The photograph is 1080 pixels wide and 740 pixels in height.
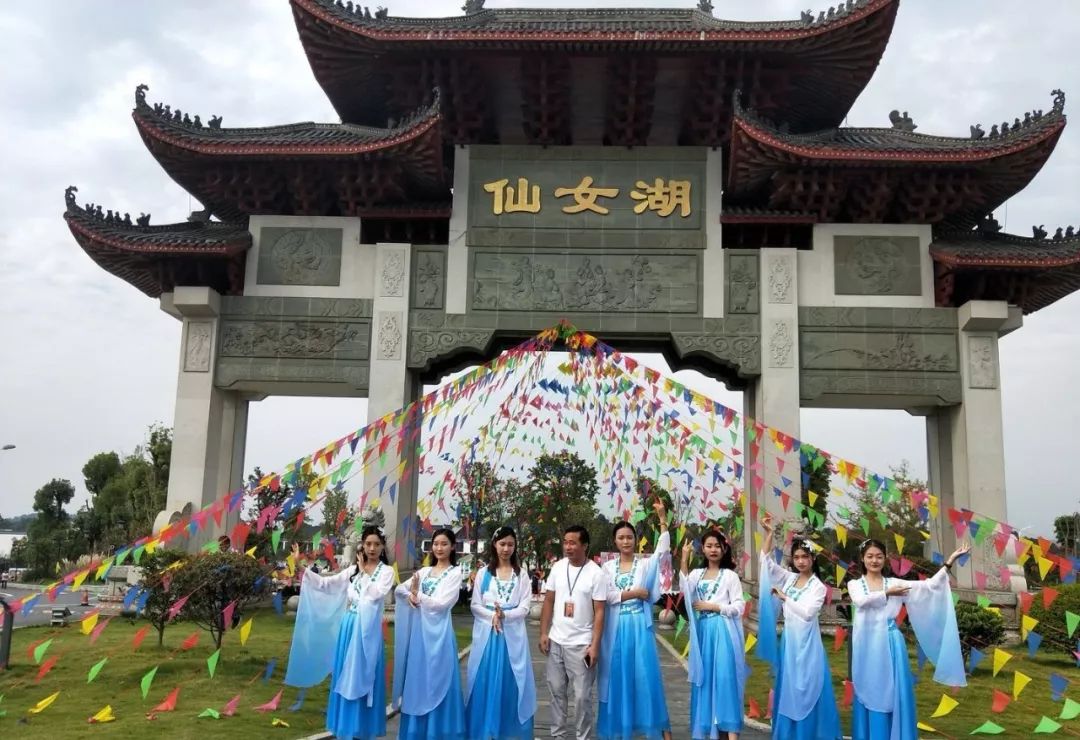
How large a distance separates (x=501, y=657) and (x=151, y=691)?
4.28 m

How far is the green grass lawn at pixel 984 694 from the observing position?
26.2 feet

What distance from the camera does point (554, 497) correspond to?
2034cm

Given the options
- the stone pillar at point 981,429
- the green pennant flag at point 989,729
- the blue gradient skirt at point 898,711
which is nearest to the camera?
the blue gradient skirt at point 898,711

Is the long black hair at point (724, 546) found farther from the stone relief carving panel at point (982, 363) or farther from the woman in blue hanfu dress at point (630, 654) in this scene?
the stone relief carving panel at point (982, 363)

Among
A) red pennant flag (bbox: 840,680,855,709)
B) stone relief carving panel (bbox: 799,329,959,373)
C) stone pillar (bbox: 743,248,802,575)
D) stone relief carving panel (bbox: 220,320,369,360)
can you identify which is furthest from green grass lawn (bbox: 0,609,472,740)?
stone relief carving panel (bbox: 799,329,959,373)

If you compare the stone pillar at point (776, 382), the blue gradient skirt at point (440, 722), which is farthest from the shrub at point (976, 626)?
Answer: the blue gradient skirt at point (440, 722)

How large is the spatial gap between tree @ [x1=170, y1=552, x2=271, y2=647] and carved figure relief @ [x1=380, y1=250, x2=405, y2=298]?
17.3 feet

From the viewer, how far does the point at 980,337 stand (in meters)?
13.8

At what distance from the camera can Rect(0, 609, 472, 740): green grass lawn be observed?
7156 mm

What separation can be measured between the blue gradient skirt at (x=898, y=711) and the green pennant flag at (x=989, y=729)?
1353 millimetres

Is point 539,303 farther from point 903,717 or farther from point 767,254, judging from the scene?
point 903,717

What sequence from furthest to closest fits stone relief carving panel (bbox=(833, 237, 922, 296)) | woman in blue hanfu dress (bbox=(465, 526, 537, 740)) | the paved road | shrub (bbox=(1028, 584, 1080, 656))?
stone relief carving panel (bbox=(833, 237, 922, 296)) < shrub (bbox=(1028, 584, 1080, 656)) < the paved road < woman in blue hanfu dress (bbox=(465, 526, 537, 740))

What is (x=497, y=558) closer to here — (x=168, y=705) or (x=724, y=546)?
(x=724, y=546)

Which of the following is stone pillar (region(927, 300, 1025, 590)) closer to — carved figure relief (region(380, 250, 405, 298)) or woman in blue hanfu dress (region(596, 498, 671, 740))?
woman in blue hanfu dress (region(596, 498, 671, 740))
